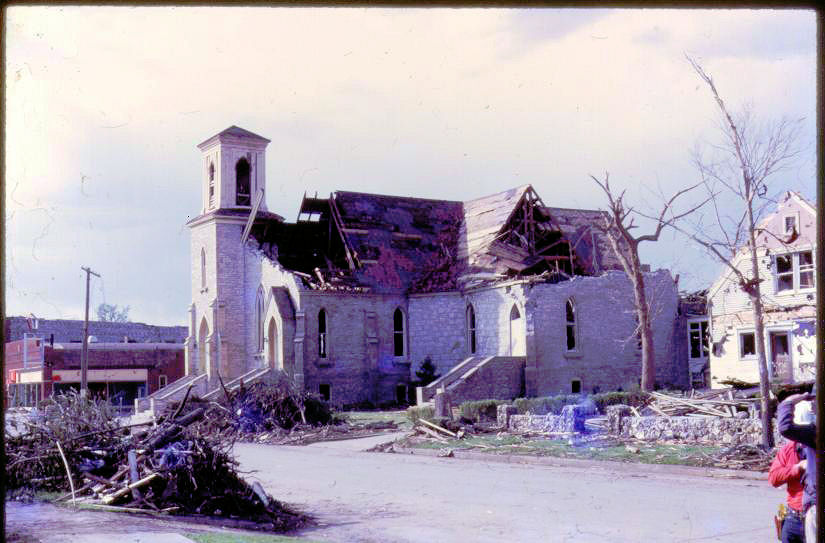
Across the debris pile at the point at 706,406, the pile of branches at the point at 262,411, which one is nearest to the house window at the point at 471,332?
the pile of branches at the point at 262,411

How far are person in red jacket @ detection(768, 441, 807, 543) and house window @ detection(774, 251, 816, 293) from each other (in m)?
30.3

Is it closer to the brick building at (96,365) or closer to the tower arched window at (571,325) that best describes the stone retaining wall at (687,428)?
the tower arched window at (571,325)

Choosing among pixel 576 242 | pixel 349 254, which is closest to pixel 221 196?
pixel 349 254

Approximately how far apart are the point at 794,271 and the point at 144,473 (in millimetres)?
29634

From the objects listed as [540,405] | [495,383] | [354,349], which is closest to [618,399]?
[540,405]

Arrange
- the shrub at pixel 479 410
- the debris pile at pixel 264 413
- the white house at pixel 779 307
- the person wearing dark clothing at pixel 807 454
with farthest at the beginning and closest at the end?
1. the white house at pixel 779 307
2. the debris pile at pixel 264 413
3. the shrub at pixel 479 410
4. the person wearing dark clothing at pixel 807 454

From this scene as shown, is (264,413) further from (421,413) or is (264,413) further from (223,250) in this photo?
(223,250)

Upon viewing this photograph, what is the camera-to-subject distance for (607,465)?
19078mm

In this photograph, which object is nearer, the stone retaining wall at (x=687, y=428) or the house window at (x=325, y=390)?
the stone retaining wall at (x=687, y=428)

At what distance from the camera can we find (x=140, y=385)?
65.1 metres

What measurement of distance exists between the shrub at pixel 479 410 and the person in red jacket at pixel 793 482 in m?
21.4

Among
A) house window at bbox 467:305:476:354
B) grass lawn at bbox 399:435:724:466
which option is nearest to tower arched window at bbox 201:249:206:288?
house window at bbox 467:305:476:354

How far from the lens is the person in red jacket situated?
7.11 m

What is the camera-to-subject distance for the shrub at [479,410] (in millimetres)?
28750
